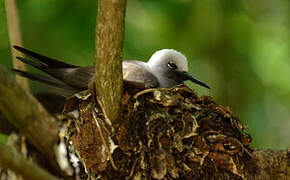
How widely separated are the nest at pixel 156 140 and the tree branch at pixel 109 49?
268 millimetres

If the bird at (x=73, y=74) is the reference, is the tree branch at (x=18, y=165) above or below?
below

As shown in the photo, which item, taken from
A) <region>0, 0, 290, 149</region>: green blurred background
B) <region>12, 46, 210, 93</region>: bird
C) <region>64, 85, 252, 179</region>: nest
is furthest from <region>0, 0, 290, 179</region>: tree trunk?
<region>0, 0, 290, 149</region>: green blurred background

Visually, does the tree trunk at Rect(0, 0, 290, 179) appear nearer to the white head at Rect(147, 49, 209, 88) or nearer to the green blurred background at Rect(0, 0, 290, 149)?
the white head at Rect(147, 49, 209, 88)

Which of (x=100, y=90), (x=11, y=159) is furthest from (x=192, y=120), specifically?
(x=11, y=159)

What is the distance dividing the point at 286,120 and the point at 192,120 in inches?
157

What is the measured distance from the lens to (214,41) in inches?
301

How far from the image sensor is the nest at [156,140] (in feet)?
13.2

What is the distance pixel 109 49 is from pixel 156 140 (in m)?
0.96

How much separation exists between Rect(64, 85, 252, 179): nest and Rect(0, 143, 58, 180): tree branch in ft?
3.86

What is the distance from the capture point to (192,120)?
419cm

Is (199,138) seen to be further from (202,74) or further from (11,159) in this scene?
(202,74)

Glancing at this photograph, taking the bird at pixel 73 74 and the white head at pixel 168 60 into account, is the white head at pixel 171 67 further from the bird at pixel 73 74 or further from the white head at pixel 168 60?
the bird at pixel 73 74

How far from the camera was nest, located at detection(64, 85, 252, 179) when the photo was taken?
13.2ft

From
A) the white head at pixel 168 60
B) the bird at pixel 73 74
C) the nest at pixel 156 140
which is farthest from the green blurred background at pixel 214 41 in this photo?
the nest at pixel 156 140
